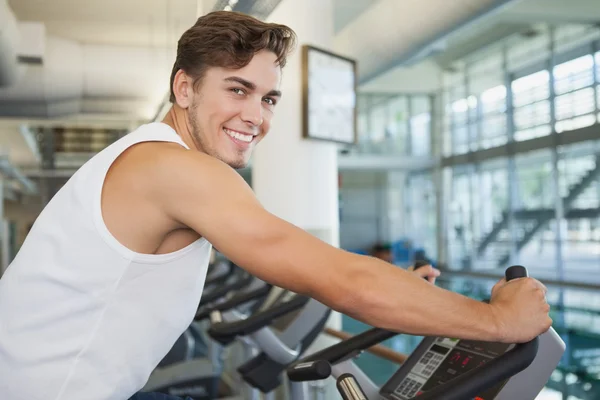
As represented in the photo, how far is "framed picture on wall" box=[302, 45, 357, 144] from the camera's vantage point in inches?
169

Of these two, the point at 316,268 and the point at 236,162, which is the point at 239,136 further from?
the point at 316,268

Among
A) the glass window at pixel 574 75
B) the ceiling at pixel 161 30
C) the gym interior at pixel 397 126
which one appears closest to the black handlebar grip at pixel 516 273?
the gym interior at pixel 397 126

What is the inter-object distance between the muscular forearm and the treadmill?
0.22ft

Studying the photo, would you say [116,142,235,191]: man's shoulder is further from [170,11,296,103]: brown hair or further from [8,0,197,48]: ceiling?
[8,0,197,48]: ceiling

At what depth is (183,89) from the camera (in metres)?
1.19

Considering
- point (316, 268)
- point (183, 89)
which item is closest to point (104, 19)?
point (183, 89)

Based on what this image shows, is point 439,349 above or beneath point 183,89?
beneath

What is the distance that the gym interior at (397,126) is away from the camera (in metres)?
4.32

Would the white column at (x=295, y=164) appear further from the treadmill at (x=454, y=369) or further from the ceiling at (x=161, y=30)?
the treadmill at (x=454, y=369)

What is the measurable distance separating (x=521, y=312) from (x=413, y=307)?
0.16 m

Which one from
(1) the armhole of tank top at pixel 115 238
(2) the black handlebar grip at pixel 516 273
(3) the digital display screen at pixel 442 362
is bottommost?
(3) the digital display screen at pixel 442 362

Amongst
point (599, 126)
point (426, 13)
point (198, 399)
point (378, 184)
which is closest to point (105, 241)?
point (198, 399)

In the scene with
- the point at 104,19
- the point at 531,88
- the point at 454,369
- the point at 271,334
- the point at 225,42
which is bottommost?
the point at 271,334

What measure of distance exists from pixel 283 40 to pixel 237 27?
102 mm
